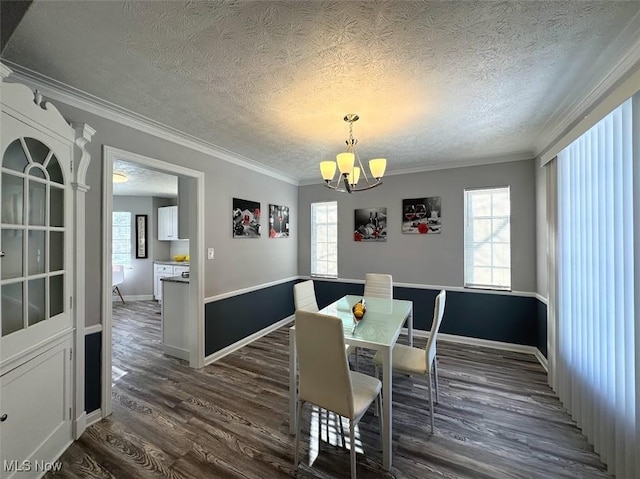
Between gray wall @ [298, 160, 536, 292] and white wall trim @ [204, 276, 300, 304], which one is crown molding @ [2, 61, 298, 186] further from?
gray wall @ [298, 160, 536, 292]

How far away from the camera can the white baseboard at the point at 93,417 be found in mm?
2053

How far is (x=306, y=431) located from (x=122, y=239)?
21.4ft

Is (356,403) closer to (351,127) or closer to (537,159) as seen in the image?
(351,127)

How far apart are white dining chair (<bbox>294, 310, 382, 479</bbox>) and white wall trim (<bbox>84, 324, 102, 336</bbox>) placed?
1.74 m

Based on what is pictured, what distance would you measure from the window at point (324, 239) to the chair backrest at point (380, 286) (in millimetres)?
1248

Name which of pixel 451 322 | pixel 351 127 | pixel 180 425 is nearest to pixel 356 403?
pixel 180 425

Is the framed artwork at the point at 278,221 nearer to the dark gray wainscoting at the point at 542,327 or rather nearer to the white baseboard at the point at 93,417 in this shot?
the white baseboard at the point at 93,417

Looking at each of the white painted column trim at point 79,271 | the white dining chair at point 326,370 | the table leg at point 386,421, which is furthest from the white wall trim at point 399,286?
the table leg at point 386,421

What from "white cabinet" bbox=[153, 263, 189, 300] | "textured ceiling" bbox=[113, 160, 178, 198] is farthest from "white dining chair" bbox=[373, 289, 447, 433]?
"white cabinet" bbox=[153, 263, 189, 300]

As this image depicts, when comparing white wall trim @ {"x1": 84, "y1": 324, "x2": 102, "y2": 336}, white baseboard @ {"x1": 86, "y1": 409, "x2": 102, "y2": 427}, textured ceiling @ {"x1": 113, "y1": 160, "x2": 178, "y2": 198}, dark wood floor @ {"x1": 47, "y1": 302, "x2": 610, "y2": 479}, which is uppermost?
textured ceiling @ {"x1": 113, "y1": 160, "x2": 178, "y2": 198}

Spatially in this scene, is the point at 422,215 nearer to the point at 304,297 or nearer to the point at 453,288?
the point at 453,288

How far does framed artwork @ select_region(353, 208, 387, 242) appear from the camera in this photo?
167 inches

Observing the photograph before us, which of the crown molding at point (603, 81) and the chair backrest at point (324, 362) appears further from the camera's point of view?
the chair backrest at point (324, 362)

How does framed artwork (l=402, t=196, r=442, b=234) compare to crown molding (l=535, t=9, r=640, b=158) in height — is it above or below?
below
